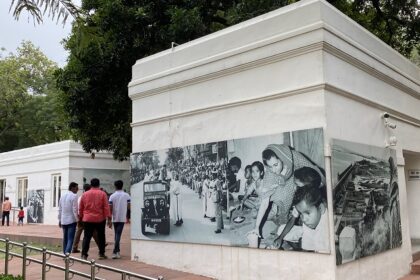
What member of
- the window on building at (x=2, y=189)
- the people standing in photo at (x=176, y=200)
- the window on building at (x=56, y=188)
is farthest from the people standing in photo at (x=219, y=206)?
the window on building at (x=2, y=189)

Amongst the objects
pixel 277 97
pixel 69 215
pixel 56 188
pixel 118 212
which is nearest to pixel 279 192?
pixel 277 97

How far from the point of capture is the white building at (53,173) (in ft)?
73.0

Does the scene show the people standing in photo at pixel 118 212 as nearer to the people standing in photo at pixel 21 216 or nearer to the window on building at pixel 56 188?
the window on building at pixel 56 188

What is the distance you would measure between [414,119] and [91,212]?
7224 millimetres

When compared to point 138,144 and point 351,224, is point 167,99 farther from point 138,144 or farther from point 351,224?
point 351,224

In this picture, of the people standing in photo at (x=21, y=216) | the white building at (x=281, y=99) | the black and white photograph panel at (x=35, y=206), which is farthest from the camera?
the black and white photograph panel at (x=35, y=206)

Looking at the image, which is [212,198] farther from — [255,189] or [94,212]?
[94,212]

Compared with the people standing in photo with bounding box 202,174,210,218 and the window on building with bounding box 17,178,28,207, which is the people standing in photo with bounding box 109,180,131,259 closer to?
the people standing in photo with bounding box 202,174,210,218

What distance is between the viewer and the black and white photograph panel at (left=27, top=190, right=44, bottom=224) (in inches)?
913

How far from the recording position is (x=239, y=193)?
789cm

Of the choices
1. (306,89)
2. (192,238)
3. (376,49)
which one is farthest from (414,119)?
(192,238)

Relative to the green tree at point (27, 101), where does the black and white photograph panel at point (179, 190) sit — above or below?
below

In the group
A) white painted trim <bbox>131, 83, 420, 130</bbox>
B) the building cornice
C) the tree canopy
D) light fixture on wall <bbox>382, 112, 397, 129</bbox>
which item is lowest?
light fixture on wall <bbox>382, 112, 397, 129</bbox>

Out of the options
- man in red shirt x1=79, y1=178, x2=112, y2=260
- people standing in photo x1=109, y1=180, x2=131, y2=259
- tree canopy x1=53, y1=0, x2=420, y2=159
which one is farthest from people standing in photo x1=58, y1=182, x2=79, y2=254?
tree canopy x1=53, y1=0, x2=420, y2=159
